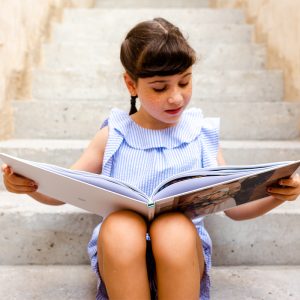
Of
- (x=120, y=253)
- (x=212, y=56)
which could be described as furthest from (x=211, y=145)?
(x=212, y=56)

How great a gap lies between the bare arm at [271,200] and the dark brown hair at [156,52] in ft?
0.88

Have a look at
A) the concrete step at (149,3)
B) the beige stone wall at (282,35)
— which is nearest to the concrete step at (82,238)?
the beige stone wall at (282,35)

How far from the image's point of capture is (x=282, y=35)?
1.89 metres

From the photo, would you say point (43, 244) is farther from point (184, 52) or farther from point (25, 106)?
point (25, 106)

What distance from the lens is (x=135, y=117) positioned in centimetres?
98

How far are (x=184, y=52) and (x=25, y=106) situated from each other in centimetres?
96

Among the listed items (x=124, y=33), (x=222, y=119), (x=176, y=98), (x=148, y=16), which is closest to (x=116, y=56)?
(x=124, y=33)

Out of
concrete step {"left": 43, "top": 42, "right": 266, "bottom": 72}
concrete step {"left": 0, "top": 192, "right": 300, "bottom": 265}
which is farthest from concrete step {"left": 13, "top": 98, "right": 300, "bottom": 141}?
concrete step {"left": 0, "top": 192, "right": 300, "bottom": 265}

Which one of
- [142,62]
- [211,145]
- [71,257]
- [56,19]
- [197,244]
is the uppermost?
[56,19]

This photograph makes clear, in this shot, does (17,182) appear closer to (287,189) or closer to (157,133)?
(157,133)

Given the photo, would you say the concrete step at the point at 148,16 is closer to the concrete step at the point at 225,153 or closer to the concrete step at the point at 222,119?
the concrete step at the point at 222,119

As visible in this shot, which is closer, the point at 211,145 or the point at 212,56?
the point at 211,145

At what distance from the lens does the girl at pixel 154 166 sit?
27.8 inches

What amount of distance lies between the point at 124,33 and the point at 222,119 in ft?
3.11
